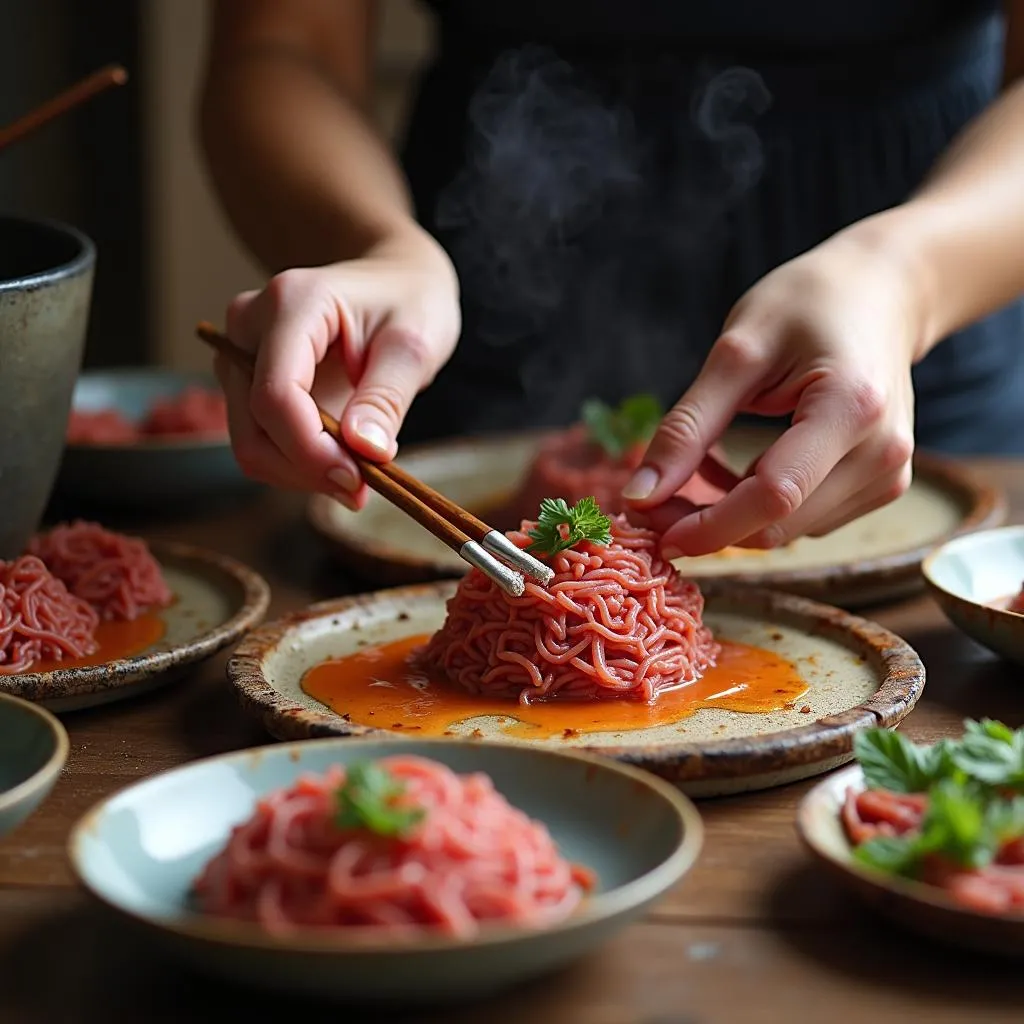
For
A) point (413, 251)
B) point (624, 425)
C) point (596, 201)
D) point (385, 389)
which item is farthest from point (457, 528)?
point (596, 201)

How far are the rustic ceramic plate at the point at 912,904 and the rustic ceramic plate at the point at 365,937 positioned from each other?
14 cm

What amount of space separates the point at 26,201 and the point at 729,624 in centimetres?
386

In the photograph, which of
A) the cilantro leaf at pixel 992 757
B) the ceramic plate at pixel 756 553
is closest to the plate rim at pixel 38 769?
the cilantro leaf at pixel 992 757

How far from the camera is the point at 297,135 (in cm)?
318

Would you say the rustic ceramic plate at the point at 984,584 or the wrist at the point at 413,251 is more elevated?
the wrist at the point at 413,251

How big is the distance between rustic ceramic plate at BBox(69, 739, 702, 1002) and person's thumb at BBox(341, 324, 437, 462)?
72 cm

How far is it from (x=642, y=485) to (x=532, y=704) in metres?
0.38

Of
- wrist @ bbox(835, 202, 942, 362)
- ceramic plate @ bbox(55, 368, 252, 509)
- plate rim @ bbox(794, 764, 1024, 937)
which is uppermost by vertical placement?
wrist @ bbox(835, 202, 942, 362)

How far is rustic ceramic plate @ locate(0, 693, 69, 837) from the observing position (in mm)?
1562

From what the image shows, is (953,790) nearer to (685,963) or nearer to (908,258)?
(685,963)

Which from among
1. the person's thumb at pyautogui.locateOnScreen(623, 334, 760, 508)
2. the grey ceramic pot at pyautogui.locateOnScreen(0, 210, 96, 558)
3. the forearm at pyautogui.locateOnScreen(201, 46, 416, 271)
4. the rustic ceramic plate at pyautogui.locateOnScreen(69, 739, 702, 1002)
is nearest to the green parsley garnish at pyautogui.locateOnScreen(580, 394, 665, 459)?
the forearm at pyautogui.locateOnScreen(201, 46, 416, 271)

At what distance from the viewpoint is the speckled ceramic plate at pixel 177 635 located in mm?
2082

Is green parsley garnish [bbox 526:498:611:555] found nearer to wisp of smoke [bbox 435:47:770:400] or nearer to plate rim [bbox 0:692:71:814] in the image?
plate rim [bbox 0:692:71:814]

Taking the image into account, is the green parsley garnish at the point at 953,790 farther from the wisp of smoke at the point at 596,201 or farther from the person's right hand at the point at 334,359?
the wisp of smoke at the point at 596,201
